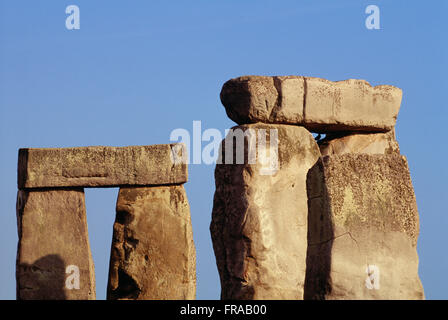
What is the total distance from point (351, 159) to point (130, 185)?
413cm

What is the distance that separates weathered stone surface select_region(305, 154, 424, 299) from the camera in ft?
21.8

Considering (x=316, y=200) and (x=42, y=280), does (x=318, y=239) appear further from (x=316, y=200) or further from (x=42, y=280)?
(x=42, y=280)

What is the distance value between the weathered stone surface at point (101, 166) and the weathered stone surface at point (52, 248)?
0.17m

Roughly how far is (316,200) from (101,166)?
4.03 metres

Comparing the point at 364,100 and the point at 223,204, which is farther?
the point at 364,100

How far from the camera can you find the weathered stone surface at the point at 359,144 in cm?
1102

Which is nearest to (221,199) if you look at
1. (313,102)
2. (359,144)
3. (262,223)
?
(262,223)

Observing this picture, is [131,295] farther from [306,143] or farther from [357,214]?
[357,214]

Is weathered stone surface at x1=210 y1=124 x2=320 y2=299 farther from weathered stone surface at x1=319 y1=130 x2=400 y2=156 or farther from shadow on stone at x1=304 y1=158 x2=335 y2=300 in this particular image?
shadow on stone at x1=304 y1=158 x2=335 y2=300

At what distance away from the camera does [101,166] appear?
10.3 meters

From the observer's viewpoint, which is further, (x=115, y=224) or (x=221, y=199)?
(x=115, y=224)

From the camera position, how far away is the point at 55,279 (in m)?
10.2
